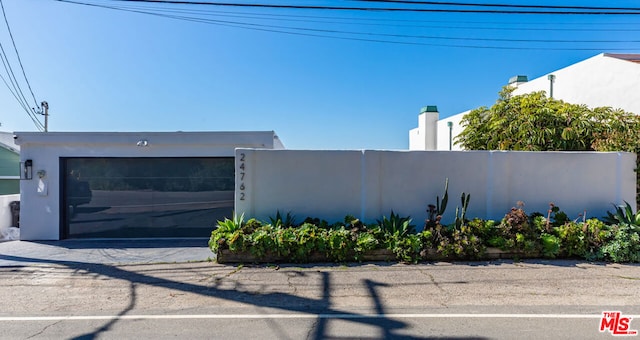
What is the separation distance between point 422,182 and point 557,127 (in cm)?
461

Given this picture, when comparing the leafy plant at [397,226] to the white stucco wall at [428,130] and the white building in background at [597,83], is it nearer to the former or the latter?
the white building in background at [597,83]

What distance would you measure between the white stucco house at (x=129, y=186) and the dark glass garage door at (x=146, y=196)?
0.08 ft

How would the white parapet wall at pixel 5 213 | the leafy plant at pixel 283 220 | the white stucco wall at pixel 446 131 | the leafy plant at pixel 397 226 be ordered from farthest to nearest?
the white stucco wall at pixel 446 131, the white parapet wall at pixel 5 213, the leafy plant at pixel 283 220, the leafy plant at pixel 397 226

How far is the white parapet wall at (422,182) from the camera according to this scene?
7875 mm

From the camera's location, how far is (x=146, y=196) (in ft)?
30.5

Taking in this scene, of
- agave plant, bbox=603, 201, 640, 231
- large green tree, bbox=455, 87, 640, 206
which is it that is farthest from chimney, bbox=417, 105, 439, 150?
agave plant, bbox=603, 201, 640, 231

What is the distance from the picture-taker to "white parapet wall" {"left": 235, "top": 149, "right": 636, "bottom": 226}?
310 inches

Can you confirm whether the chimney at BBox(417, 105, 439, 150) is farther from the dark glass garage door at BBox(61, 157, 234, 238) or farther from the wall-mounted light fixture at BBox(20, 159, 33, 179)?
the wall-mounted light fixture at BBox(20, 159, 33, 179)

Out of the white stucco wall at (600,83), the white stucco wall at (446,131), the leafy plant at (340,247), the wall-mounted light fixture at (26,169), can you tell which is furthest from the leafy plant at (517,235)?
the wall-mounted light fixture at (26,169)

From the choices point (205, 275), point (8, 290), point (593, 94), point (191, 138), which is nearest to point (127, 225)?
point (191, 138)

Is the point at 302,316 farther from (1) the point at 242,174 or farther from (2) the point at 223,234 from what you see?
(1) the point at 242,174

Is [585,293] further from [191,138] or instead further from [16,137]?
[16,137]

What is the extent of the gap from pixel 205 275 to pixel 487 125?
9.63m

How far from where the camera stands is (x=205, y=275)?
5855 mm
